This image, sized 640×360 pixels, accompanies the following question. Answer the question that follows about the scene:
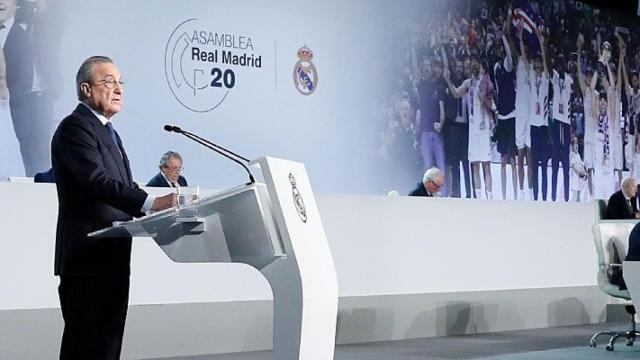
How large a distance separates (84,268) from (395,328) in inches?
217

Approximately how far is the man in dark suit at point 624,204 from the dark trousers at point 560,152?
3.15 meters

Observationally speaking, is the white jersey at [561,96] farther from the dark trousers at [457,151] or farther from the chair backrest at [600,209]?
the chair backrest at [600,209]

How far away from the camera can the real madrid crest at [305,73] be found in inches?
523

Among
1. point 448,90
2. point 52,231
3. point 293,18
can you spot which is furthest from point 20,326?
point 448,90

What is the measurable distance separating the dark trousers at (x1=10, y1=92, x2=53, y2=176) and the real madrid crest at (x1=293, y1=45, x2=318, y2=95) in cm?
343

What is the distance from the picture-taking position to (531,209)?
1038cm

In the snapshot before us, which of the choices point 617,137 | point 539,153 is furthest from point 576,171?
point 617,137

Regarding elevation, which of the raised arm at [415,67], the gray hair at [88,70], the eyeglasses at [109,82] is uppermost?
the raised arm at [415,67]

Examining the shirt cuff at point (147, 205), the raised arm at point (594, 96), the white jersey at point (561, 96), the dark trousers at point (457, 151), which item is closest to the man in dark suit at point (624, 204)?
the dark trousers at point (457, 151)

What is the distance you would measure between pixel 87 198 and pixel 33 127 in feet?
23.6

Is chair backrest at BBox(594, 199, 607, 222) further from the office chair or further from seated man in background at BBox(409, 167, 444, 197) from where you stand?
the office chair

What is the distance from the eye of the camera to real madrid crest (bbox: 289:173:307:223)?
3.93m

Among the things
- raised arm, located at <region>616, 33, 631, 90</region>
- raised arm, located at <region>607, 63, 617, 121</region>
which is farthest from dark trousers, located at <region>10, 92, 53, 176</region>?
raised arm, located at <region>616, 33, 631, 90</region>

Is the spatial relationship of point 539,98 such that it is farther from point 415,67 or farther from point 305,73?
point 305,73
